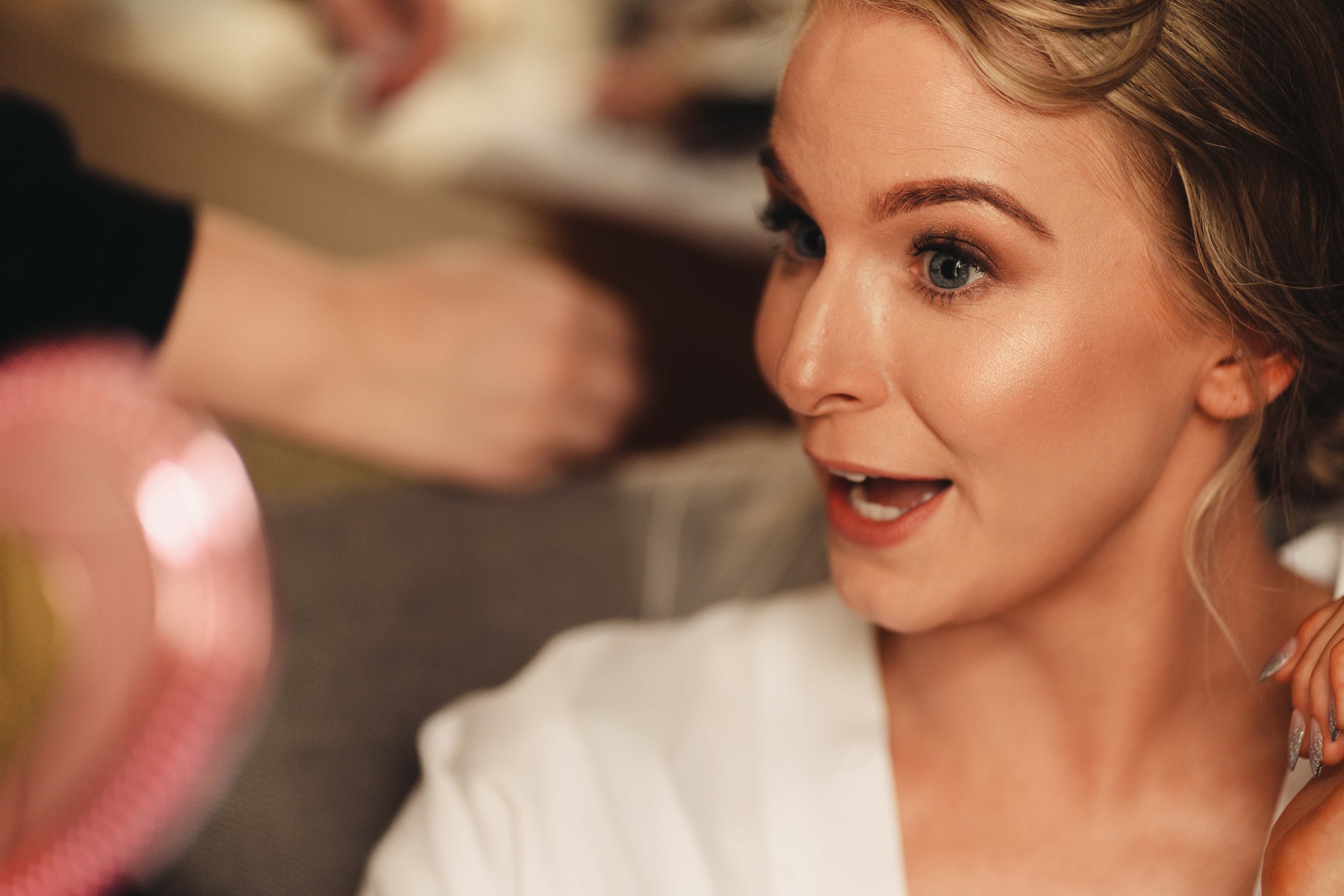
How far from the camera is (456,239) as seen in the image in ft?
7.16

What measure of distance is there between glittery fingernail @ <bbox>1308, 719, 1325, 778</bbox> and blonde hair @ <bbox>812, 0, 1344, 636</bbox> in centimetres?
22

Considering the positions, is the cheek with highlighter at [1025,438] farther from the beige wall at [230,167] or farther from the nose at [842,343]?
the beige wall at [230,167]

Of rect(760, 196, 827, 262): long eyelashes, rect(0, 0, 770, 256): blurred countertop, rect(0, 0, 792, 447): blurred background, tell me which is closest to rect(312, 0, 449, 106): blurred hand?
rect(0, 0, 792, 447): blurred background

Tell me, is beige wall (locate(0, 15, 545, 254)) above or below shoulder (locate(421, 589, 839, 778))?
above

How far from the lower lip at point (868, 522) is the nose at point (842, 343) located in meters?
0.08

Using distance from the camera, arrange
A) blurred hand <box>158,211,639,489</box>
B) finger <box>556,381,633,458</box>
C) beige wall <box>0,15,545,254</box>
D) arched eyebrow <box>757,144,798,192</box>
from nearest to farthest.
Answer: arched eyebrow <box>757,144,798,192</box> < blurred hand <box>158,211,639,489</box> < finger <box>556,381,633,458</box> < beige wall <box>0,15,545,254</box>

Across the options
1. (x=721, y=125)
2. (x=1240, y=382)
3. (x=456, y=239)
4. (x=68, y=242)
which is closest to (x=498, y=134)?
(x=456, y=239)

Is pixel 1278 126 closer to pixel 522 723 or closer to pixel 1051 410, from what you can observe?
pixel 1051 410

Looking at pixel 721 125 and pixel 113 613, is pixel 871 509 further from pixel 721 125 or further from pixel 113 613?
pixel 721 125

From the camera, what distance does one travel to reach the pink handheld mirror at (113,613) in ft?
2.84

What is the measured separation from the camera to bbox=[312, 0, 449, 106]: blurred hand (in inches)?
56.1

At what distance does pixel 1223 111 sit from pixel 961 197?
17cm

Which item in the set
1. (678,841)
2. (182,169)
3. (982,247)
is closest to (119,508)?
(678,841)

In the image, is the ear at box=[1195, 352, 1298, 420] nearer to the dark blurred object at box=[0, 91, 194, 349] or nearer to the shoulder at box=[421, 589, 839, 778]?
the shoulder at box=[421, 589, 839, 778]
